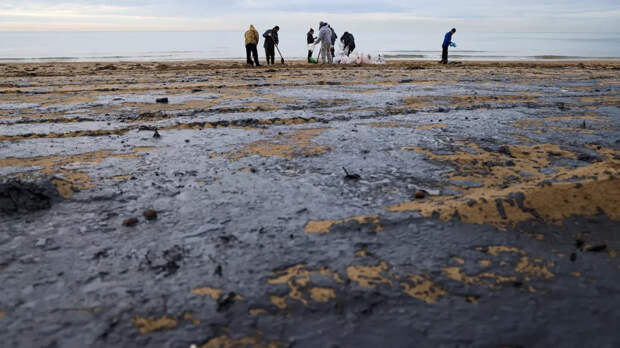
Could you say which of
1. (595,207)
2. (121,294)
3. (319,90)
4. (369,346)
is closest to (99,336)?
(121,294)

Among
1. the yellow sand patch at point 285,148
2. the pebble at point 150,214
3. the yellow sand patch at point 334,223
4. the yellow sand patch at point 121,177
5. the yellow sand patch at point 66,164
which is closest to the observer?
the yellow sand patch at point 334,223

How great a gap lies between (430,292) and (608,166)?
1851mm

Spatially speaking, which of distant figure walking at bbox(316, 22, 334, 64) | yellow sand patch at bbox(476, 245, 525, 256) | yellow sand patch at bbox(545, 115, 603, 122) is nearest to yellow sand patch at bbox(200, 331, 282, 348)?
yellow sand patch at bbox(476, 245, 525, 256)

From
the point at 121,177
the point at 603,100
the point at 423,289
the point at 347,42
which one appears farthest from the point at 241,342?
the point at 347,42

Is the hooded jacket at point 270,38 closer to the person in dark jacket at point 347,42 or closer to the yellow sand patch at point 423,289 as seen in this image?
the person in dark jacket at point 347,42

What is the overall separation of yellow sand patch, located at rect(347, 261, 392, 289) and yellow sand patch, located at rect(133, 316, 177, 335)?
0.67 m

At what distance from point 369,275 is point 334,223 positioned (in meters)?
0.48

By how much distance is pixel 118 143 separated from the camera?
384cm

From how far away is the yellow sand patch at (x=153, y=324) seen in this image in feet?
4.69

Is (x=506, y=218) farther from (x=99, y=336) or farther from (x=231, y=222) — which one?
(x=99, y=336)

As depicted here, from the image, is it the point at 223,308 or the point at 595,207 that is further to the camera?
the point at 595,207

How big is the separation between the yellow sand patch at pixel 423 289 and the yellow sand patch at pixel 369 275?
0.26ft

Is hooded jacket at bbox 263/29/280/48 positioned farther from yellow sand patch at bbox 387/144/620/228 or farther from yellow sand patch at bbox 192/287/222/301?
yellow sand patch at bbox 192/287/222/301

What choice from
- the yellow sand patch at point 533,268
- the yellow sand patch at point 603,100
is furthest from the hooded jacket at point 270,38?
the yellow sand patch at point 533,268
